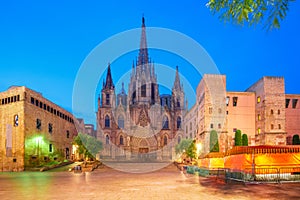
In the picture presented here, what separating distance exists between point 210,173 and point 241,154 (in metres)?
3.60

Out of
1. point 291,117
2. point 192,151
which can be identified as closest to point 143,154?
point 192,151

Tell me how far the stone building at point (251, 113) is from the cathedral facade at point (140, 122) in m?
27.6

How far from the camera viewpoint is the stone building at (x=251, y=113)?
4709cm

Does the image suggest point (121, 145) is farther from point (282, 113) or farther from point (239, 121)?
point (282, 113)

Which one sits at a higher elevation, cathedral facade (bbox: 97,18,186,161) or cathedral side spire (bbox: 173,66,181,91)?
cathedral side spire (bbox: 173,66,181,91)

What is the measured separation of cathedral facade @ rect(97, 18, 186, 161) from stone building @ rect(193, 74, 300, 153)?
1088 inches

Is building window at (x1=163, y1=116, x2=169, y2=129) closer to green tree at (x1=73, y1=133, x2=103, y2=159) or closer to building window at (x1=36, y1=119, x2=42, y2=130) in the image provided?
green tree at (x1=73, y1=133, x2=103, y2=159)

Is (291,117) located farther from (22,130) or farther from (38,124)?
(22,130)

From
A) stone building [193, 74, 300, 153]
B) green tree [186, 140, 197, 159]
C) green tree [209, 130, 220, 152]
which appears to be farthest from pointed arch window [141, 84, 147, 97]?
green tree [209, 130, 220, 152]

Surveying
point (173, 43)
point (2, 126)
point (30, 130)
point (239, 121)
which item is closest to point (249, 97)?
point (239, 121)

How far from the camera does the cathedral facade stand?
75.9 metres

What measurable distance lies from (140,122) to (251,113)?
35.1 m

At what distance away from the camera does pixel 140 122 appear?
79438 mm

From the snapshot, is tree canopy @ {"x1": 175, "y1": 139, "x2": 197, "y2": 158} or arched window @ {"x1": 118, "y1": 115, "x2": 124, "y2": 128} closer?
tree canopy @ {"x1": 175, "y1": 139, "x2": 197, "y2": 158}
